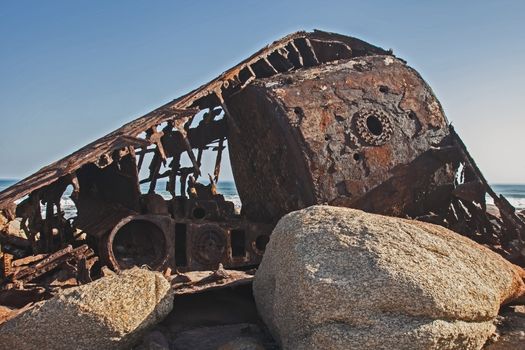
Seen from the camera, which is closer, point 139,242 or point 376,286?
point 376,286

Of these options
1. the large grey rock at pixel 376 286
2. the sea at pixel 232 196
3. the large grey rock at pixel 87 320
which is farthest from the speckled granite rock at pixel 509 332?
the sea at pixel 232 196

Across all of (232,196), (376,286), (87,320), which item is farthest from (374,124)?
(232,196)

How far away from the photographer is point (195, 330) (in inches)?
215

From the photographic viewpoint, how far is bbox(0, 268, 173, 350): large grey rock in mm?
4422

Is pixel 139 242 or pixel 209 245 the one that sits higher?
pixel 139 242

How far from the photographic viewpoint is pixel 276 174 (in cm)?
766

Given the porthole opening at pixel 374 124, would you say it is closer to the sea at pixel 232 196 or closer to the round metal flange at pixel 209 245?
the round metal flange at pixel 209 245

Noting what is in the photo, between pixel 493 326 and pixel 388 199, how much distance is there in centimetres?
298

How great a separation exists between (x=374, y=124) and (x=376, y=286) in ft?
12.7

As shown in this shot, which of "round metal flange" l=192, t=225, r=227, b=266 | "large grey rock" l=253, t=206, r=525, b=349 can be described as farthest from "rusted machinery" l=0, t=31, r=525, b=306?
"large grey rock" l=253, t=206, r=525, b=349

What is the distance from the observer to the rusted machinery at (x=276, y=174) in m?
6.99

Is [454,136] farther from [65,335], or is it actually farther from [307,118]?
[65,335]

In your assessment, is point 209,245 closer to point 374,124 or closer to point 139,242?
point 139,242

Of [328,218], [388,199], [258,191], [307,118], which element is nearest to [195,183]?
[258,191]
